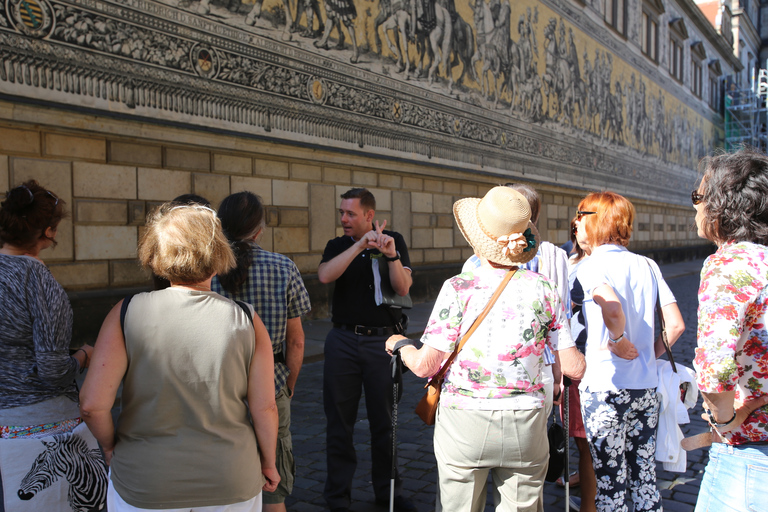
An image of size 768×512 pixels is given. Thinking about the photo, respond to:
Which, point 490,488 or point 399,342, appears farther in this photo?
point 490,488

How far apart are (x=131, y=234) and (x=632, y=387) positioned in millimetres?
6683

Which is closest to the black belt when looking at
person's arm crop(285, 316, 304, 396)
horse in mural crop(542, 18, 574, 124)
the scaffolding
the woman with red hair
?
person's arm crop(285, 316, 304, 396)

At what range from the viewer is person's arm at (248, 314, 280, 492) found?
2.05 meters

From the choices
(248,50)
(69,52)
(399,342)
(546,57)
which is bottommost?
(399,342)

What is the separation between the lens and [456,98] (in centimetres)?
1408

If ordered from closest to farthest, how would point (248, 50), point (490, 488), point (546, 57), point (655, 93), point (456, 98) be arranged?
1. point (490, 488)
2. point (248, 50)
3. point (456, 98)
4. point (546, 57)
5. point (655, 93)

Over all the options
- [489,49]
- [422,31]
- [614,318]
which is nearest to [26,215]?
[614,318]

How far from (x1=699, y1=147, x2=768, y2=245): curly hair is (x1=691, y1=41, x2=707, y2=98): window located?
3566cm

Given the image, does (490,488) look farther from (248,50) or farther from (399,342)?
Answer: (248,50)

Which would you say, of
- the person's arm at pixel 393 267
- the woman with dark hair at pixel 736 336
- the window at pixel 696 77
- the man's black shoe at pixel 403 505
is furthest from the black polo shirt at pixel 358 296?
the window at pixel 696 77

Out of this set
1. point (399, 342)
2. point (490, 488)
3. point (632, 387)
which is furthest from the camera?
point (490, 488)

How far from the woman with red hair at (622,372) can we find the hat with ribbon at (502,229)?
2.52 feet

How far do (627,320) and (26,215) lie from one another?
2626 mm

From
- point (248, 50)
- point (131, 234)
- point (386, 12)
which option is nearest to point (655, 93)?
point (386, 12)
